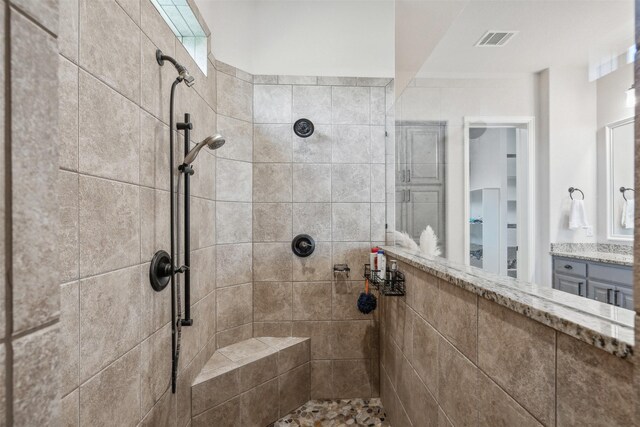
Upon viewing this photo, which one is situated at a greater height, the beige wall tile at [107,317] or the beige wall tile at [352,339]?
the beige wall tile at [107,317]

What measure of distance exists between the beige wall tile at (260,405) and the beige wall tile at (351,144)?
A: 5.43 ft

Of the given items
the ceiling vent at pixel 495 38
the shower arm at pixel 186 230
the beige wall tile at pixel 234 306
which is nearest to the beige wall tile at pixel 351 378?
the beige wall tile at pixel 234 306

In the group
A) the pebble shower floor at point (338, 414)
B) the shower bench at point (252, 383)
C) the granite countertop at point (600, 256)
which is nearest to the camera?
the granite countertop at point (600, 256)

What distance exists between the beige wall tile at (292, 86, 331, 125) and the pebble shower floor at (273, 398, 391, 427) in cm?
209

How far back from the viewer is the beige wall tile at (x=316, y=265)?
7.19 feet

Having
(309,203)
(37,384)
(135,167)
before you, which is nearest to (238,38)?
(309,203)

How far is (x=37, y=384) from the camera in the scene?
0.29 metres

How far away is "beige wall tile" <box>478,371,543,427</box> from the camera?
26.8 inches

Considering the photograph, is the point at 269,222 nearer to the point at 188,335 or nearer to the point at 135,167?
the point at 188,335

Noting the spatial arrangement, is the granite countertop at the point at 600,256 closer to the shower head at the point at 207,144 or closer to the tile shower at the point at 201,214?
Answer: the tile shower at the point at 201,214

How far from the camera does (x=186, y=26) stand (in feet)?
5.50

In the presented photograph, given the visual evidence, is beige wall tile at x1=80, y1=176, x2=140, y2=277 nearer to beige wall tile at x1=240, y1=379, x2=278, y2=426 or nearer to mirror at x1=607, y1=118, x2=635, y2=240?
beige wall tile at x1=240, y1=379, x2=278, y2=426

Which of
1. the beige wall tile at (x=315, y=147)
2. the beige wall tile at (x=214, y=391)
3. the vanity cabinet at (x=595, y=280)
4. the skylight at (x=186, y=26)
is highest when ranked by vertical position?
the skylight at (x=186, y=26)

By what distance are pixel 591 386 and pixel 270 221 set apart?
6.18ft
